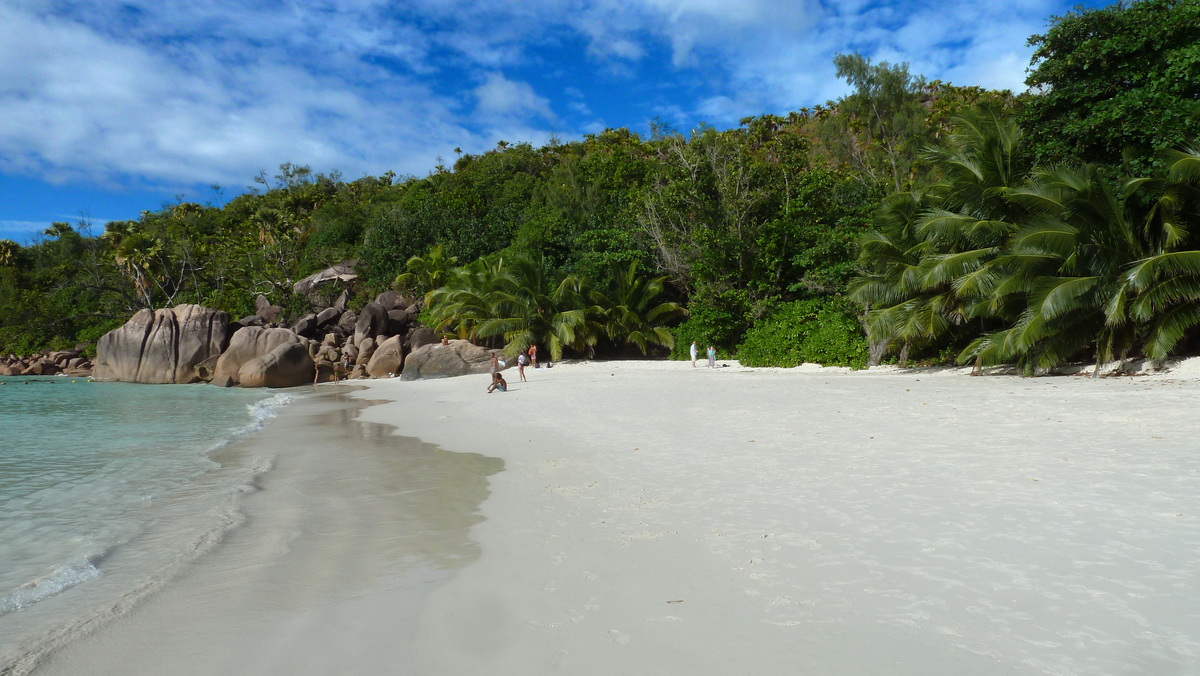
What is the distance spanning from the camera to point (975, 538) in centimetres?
455

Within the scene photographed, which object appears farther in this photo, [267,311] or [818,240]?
[267,311]

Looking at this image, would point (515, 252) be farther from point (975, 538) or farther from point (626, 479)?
point (975, 538)

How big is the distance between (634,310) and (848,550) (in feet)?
78.7

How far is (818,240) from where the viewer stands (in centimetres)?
2309

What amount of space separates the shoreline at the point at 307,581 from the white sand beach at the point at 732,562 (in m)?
0.02

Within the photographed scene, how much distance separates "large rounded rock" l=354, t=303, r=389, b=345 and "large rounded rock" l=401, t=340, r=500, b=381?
25.4 feet

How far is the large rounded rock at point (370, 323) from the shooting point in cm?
3244

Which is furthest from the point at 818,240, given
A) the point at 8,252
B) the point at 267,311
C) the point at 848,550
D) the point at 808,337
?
the point at 8,252

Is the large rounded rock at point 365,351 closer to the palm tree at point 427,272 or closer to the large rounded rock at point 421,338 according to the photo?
the large rounded rock at point 421,338

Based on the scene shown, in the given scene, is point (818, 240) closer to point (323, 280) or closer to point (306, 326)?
point (306, 326)

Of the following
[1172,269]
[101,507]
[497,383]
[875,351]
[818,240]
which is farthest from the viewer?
[818,240]

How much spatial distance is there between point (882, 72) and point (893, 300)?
794 inches

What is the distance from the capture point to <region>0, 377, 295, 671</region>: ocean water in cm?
458

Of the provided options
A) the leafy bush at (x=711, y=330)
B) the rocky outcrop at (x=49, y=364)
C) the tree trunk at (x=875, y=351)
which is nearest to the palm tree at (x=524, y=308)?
the leafy bush at (x=711, y=330)
